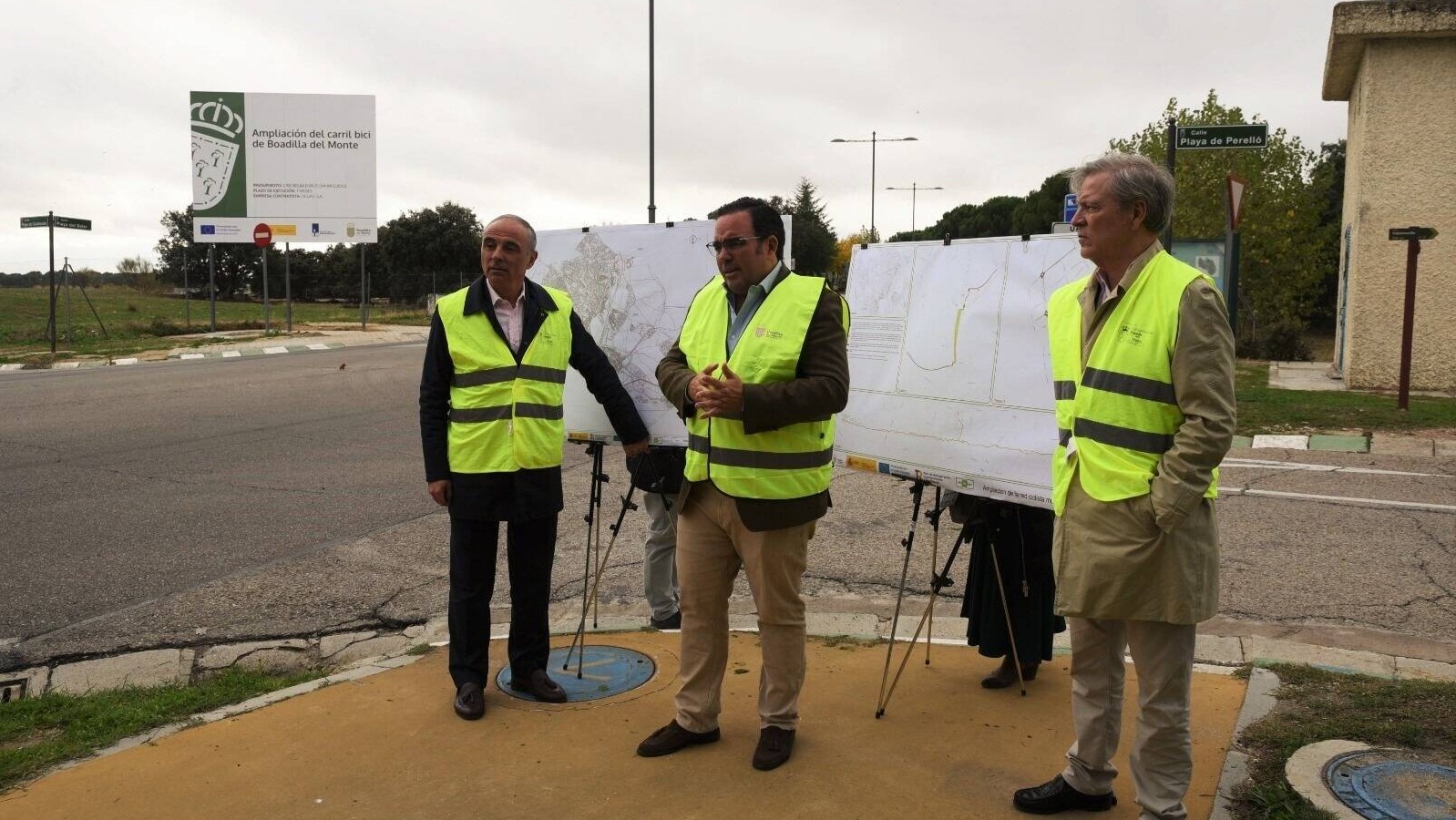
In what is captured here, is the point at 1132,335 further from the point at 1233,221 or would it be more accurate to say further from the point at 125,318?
the point at 125,318

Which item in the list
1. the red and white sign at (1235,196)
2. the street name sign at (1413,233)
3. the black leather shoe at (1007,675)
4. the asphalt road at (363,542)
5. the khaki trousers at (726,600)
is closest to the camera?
the khaki trousers at (726,600)

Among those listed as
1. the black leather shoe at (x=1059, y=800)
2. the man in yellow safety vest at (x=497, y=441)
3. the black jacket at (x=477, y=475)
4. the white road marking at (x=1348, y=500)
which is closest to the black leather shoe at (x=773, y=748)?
the black leather shoe at (x=1059, y=800)

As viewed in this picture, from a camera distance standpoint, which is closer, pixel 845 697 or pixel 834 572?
pixel 845 697

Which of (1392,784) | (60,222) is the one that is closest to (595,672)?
(1392,784)

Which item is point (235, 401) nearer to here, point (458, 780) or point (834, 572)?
point (834, 572)

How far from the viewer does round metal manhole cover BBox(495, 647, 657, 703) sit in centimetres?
459

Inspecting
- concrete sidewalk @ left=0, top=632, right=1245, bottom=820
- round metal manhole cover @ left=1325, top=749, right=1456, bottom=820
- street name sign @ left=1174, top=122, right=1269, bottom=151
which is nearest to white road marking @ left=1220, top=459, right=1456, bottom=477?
street name sign @ left=1174, top=122, right=1269, bottom=151

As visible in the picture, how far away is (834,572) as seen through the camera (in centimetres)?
675

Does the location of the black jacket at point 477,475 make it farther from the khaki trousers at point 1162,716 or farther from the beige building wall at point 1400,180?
the beige building wall at point 1400,180

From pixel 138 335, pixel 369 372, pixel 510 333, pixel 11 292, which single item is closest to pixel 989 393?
pixel 510 333

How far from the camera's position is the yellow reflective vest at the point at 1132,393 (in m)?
3.03

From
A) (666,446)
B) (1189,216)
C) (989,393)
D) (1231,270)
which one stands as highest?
(1189,216)

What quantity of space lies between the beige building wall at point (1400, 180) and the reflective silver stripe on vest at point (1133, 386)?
50.5 feet

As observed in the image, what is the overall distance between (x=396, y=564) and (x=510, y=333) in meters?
2.96
